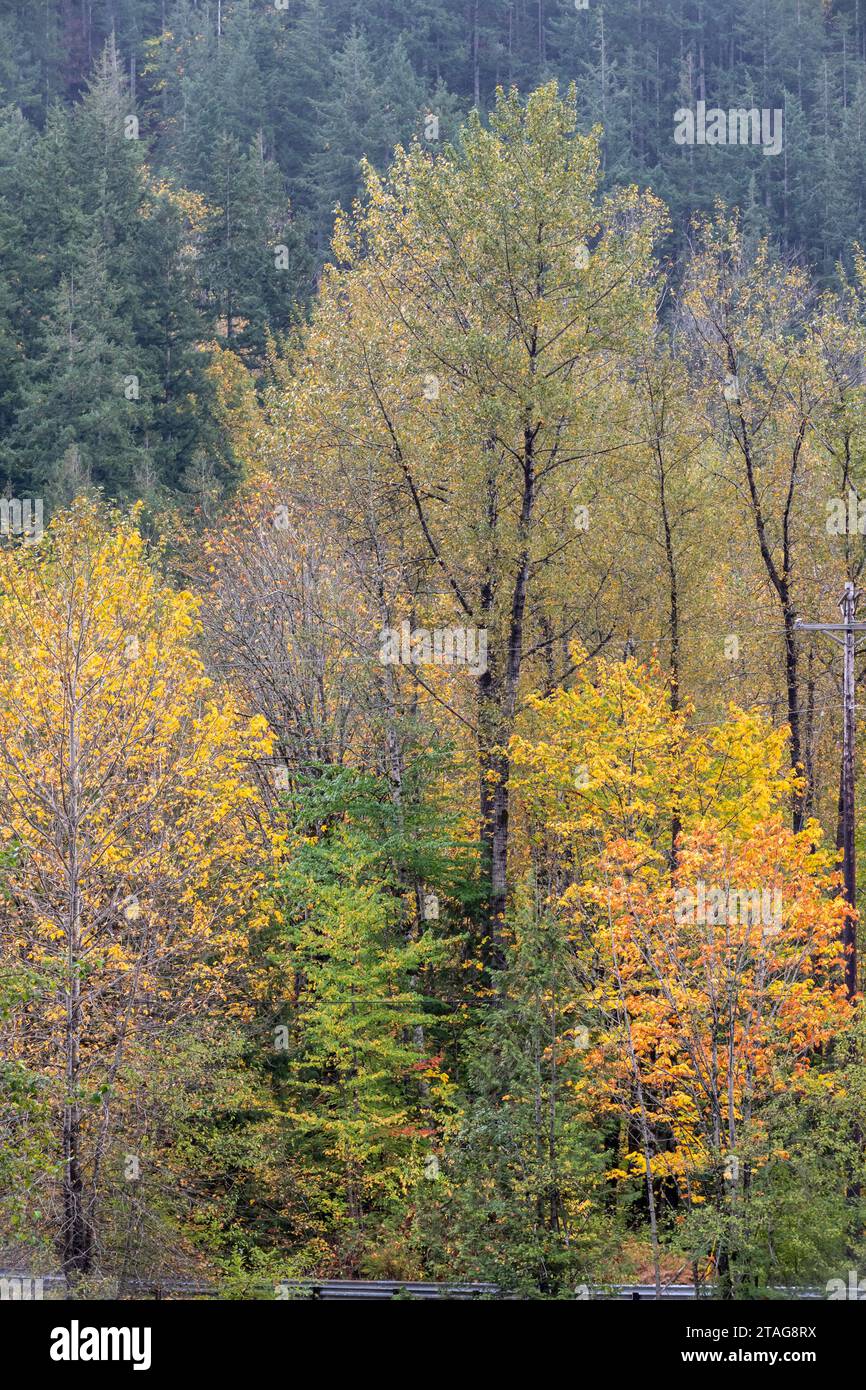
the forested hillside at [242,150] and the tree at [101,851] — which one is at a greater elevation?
the forested hillside at [242,150]

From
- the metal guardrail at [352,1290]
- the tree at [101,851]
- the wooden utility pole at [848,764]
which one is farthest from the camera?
the wooden utility pole at [848,764]

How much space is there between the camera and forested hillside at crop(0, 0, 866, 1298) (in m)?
19.3

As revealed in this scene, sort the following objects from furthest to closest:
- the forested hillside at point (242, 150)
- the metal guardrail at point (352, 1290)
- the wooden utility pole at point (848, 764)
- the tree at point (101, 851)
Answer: the forested hillside at point (242, 150), the wooden utility pole at point (848, 764), the tree at point (101, 851), the metal guardrail at point (352, 1290)

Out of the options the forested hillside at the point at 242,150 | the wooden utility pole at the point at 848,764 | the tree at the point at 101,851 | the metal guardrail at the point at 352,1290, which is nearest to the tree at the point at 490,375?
the tree at the point at 101,851

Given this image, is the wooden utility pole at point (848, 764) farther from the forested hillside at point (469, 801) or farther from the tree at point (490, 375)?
the tree at point (490, 375)

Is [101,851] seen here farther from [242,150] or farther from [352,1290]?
[242,150]

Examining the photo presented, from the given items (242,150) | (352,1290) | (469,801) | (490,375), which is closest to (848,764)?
(469,801)

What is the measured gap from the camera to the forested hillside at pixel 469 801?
19344 mm

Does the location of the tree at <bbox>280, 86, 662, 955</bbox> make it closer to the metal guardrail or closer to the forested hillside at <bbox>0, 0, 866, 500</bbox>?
the metal guardrail

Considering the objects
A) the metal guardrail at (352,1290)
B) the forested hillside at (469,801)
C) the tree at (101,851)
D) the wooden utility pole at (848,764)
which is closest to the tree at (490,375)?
the forested hillside at (469,801)

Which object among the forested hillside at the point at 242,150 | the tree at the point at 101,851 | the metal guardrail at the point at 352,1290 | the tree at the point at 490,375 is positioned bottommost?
the metal guardrail at the point at 352,1290

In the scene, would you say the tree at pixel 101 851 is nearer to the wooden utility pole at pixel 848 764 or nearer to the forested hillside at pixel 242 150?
the wooden utility pole at pixel 848 764

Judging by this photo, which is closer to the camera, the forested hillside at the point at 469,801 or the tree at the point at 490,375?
the forested hillside at the point at 469,801

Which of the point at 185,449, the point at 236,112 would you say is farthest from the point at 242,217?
the point at 236,112
